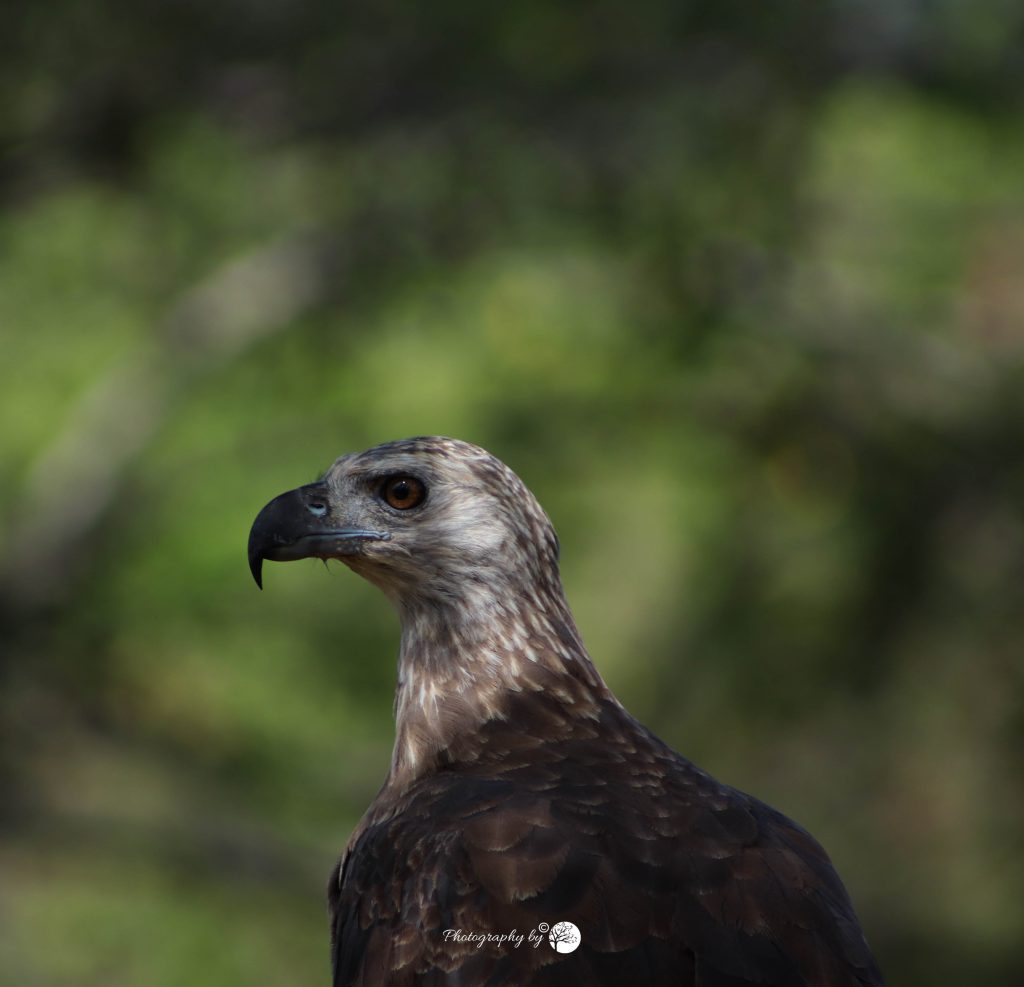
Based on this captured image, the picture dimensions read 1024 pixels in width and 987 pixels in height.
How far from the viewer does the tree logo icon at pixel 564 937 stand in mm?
3314

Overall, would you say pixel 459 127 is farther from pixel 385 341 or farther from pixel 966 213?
pixel 966 213

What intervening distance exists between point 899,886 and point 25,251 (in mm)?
6479

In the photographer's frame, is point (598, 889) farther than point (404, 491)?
No

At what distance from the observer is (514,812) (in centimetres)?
359

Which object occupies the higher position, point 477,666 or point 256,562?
point 256,562

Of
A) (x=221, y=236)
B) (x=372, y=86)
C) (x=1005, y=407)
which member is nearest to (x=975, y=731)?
(x=1005, y=407)

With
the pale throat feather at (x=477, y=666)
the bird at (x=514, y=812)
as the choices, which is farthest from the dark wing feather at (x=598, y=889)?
the pale throat feather at (x=477, y=666)

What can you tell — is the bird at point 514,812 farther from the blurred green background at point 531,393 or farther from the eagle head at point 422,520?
the blurred green background at point 531,393

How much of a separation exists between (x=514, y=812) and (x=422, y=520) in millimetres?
1004

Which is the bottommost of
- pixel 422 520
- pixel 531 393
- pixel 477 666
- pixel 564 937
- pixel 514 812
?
pixel 564 937

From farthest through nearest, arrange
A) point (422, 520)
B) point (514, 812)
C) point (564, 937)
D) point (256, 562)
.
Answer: point (422, 520) → point (256, 562) → point (514, 812) → point (564, 937)

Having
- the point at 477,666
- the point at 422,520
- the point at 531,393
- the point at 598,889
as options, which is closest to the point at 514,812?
the point at 598,889

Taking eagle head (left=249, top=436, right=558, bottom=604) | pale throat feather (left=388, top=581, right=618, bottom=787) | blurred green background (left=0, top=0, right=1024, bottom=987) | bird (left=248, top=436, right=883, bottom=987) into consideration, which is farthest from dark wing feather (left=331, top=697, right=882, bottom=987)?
blurred green background (left=0, top=0, right=1024, bottom=987)

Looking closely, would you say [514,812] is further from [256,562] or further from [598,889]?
[256,562]
